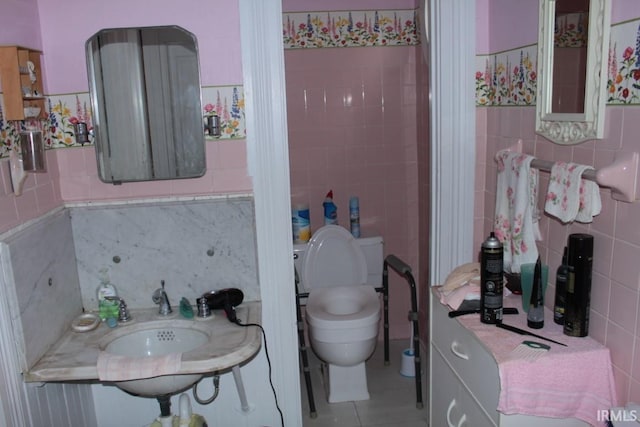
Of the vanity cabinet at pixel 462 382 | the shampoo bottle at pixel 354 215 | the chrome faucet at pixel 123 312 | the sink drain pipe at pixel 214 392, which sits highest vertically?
the shampoo bottle at pixel 354 215

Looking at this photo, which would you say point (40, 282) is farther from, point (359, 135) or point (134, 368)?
point (359, 135)

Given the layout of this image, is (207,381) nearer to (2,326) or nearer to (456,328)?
(2,326)

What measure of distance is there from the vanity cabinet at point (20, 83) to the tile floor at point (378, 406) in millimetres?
1905

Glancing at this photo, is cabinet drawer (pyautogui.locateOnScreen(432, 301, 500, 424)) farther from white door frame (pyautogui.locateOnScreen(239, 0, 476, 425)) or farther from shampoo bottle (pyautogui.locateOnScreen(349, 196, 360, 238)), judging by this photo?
shampoo bottle (pyautogui.locateOnScreen(349, 196, 360, 238))

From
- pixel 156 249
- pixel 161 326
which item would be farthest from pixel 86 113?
pixel 161 326

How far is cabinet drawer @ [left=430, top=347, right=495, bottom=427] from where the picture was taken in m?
1.62

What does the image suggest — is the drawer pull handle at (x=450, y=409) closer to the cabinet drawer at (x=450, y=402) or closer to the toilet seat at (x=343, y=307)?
the cabinet drawer at (x=450, y=402)

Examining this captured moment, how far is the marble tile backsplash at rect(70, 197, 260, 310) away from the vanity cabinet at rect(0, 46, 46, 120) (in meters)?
0.43

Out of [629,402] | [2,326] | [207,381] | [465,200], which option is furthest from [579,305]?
[2,326]

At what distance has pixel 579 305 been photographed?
1455 mm

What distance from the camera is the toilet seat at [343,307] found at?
2727mm

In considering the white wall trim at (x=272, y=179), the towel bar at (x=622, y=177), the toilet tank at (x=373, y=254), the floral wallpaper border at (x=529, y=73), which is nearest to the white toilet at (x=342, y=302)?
the toilet tank at (x=373, y=254)

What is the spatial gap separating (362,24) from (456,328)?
1.97 metres

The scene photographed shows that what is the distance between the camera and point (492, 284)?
162 centimetres
